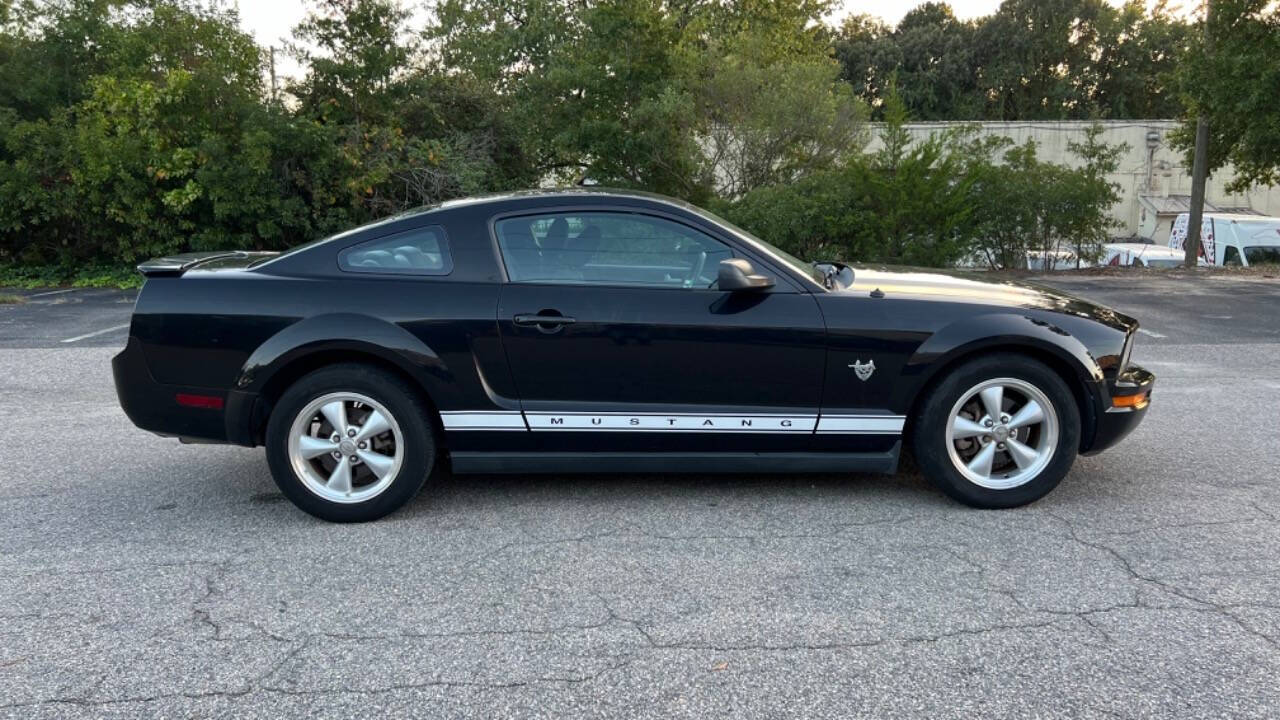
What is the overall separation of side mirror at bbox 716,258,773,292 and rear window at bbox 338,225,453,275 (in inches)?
50.2

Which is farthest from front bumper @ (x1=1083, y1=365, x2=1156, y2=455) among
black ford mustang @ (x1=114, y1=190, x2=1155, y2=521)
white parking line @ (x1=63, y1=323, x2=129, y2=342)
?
white parking line @ (x1=63, y1=323, x2=129, y2=342)

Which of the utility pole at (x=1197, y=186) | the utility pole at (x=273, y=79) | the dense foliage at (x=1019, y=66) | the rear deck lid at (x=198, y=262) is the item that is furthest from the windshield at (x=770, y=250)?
the dense foliage at (x=1019, y=66)

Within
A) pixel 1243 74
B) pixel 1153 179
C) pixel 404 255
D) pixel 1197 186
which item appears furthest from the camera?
pixel 1153 179

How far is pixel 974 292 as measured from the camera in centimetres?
466

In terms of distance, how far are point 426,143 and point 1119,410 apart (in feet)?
41.0

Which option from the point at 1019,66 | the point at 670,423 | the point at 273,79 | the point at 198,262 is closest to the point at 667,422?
the point at 670,423

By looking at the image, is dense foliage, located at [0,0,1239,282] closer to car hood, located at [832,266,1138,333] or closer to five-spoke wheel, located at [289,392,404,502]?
car hood, located at [832,266,1138,333]

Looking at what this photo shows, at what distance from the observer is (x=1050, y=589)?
3.61m

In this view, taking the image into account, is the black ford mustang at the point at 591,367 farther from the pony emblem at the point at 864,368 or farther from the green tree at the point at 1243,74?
the green tree at the point at 1243,74

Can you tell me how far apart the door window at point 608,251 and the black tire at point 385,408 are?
78 centimetres

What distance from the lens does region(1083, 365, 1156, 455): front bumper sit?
14.6 feet

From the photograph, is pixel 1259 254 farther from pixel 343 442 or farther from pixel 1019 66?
pixel 1019 66

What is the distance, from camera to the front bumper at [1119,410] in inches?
175

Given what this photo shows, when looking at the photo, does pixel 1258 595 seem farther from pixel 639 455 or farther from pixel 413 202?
pixel 413 202
